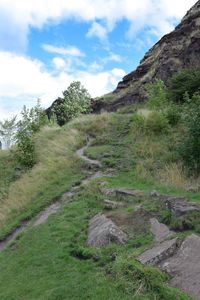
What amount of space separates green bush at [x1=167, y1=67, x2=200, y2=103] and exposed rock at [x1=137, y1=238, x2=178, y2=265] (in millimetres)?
19139

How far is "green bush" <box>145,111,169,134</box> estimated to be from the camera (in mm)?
22656

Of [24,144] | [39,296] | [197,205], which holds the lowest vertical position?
[39,296]

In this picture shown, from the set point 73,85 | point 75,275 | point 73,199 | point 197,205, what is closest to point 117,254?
point 75,275

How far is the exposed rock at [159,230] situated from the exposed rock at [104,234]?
0.69 m

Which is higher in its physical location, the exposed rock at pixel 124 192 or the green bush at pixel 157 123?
the green bush at pixel 157 123

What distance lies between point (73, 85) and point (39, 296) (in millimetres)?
55398

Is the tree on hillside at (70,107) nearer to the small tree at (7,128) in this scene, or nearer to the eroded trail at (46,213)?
the small tree at (7,128)

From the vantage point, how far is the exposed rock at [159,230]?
32.8 feet

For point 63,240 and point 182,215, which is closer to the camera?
point 182,215

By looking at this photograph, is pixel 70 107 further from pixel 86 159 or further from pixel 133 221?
pixel 133 221

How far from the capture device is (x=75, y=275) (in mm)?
9133

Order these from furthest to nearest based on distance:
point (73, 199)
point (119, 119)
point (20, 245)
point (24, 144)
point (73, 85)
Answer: point (73, 85) < point (119, 119) < point (24, 144) < point (73, 199) < point (20, 245)

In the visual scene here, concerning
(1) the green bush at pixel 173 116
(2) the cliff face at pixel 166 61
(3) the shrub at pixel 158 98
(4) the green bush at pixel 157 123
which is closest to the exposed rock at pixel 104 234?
(4) the green bush at pixel 157 123

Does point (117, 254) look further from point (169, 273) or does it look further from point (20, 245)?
point (20, 245)
